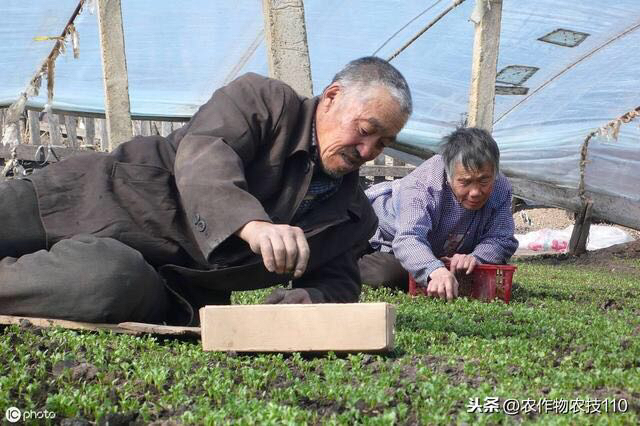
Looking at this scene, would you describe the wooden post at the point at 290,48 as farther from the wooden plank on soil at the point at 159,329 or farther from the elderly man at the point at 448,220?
the wooden plank on soil at the point at 159,329

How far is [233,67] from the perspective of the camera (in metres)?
11.6

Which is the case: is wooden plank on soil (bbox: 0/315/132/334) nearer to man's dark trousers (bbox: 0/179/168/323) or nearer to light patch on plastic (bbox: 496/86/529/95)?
man's dark trousers (bbox: 0/179/168/323)

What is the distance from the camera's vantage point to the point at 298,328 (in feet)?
11.0

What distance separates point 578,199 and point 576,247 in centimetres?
63

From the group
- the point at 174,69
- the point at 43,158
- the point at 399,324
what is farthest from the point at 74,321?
the point at 43,158

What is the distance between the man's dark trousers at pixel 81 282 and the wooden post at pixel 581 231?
29.7 feet

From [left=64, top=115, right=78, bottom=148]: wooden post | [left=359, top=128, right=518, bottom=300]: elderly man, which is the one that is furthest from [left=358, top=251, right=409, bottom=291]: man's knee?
[left=64, top=115, right=78, bottom=148]: wooden post

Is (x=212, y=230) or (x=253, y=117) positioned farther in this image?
(x=253, y=117)

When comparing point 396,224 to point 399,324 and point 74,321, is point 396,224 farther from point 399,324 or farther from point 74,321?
point 74,321

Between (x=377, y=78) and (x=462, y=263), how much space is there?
2.55m

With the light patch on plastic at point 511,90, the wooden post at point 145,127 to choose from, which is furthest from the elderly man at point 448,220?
the wooden post at point 145,127

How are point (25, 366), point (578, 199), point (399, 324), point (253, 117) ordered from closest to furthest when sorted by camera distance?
point (25, 366)
point (253, 117)
point (399, 324)
point (578, 199)

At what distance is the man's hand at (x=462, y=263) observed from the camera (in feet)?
20.0

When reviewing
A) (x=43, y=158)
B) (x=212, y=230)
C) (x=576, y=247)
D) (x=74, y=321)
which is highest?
(x=212, y=230)
